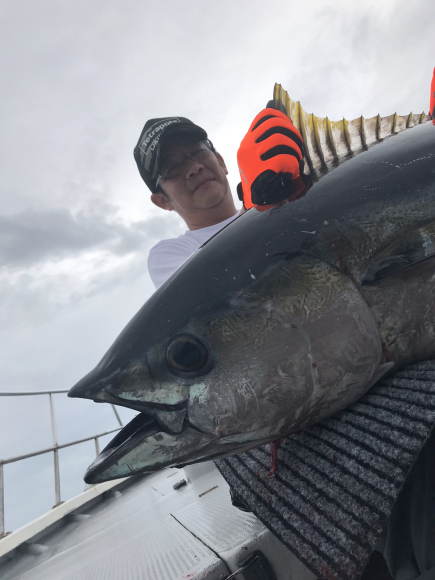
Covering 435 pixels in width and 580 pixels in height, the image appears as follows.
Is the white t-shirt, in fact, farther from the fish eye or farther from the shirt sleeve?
the fish eye

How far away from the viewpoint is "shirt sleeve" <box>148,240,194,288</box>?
8.29 feet

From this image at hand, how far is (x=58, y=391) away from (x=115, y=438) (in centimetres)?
429

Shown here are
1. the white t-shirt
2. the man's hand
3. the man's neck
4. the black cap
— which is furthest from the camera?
the man's neck

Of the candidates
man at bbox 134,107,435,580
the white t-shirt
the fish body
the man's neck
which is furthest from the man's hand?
the man's neck

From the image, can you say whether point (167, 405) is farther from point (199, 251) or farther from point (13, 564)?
point (13, 564)

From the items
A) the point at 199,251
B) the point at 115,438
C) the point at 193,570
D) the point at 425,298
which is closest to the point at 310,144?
the point at 199,251

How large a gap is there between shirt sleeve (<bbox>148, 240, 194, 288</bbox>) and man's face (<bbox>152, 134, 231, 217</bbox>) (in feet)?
1.54

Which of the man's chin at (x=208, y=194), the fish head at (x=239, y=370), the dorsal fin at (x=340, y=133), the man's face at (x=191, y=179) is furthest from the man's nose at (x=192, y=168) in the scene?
the fish head at (x=239, y=370)

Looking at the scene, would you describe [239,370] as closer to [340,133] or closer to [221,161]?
[340,133]

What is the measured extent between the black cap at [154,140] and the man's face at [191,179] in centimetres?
6

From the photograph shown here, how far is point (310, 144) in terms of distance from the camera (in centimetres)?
166

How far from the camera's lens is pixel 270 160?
1.52m

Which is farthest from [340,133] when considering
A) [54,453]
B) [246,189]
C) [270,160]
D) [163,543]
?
[54,453]

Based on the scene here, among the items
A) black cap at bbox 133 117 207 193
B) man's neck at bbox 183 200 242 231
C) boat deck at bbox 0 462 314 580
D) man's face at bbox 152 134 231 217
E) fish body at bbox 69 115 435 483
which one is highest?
black cap at bbox 133 117 207 193
